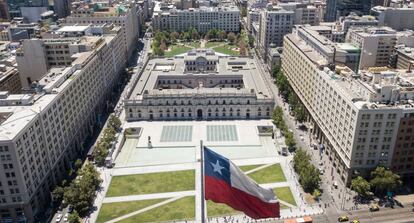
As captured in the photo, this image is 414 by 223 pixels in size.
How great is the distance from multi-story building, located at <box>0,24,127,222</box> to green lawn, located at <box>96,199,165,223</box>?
19.1 meters

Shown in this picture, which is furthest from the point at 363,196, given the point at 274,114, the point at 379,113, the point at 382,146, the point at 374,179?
the point at 274,114

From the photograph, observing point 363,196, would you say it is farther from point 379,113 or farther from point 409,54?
point 409,54

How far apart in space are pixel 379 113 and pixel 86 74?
112850 mm

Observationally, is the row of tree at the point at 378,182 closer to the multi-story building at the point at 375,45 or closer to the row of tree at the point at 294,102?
the row of tree at the point at 294,102

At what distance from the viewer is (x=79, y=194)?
112 metres

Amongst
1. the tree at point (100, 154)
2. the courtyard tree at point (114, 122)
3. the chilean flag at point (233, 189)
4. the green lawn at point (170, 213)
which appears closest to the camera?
the chilean flag at point (233, 189)

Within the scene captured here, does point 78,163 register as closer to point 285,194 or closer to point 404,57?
point 285,194

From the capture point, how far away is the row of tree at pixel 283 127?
146 meters

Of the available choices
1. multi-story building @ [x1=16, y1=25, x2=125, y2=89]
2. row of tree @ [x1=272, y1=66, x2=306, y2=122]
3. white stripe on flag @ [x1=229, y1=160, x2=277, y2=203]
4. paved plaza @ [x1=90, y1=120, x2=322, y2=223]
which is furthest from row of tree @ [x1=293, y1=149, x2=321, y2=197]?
multi-story building @ [x1=16, y1=25, x2=125, y2=89]

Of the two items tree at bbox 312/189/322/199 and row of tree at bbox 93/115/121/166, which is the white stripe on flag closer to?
tree at bbox 312/189/322/199

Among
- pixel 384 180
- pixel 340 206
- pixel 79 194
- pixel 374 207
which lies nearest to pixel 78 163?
pixel 79 194

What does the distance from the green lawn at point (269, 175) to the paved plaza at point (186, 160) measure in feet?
1.16

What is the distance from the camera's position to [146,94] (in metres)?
176

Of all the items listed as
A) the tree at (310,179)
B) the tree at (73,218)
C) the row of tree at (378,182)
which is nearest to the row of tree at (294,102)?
the tree at (310,179)
